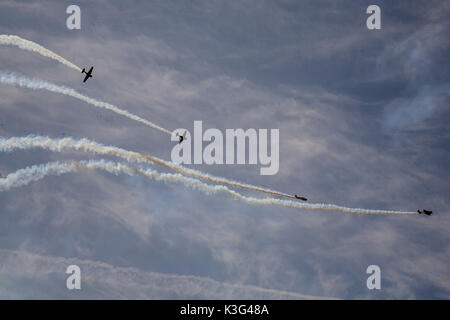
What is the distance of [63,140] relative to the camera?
287 ft
